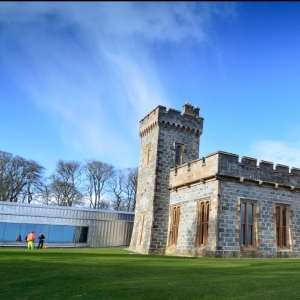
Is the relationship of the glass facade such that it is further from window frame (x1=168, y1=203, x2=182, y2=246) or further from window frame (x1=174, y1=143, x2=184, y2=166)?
window frame (x1=174, y1=143, x2=184, y2=166)

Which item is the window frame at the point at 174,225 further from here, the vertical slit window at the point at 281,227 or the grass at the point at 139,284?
the grass at the point at 139,284

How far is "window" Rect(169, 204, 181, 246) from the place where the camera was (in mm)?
19128

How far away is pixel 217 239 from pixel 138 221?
24.9 feet

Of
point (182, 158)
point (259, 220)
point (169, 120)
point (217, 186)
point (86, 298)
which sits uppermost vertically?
point (169, 120)

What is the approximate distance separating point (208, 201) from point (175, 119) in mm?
6848

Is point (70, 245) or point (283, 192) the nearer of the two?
point (283, 192)

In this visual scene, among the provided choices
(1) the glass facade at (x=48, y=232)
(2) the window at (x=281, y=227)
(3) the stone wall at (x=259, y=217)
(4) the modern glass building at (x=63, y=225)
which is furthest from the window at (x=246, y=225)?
(1) the glass facade at (x=48, y=232)

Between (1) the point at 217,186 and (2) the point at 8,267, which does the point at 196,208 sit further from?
(2) the point at 8,267

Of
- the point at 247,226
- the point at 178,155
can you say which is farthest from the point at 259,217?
the point at 178,155

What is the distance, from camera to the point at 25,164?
3884 centimetres

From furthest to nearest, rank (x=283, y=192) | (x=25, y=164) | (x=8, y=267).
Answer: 1. (x=25, y=164)
2. (x=283, y=192)
3. (x=8, y=267)

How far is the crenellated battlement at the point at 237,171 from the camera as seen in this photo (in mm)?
16562

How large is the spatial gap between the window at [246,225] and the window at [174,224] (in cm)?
394

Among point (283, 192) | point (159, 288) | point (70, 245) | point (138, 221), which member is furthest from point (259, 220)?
point (70, 245)
